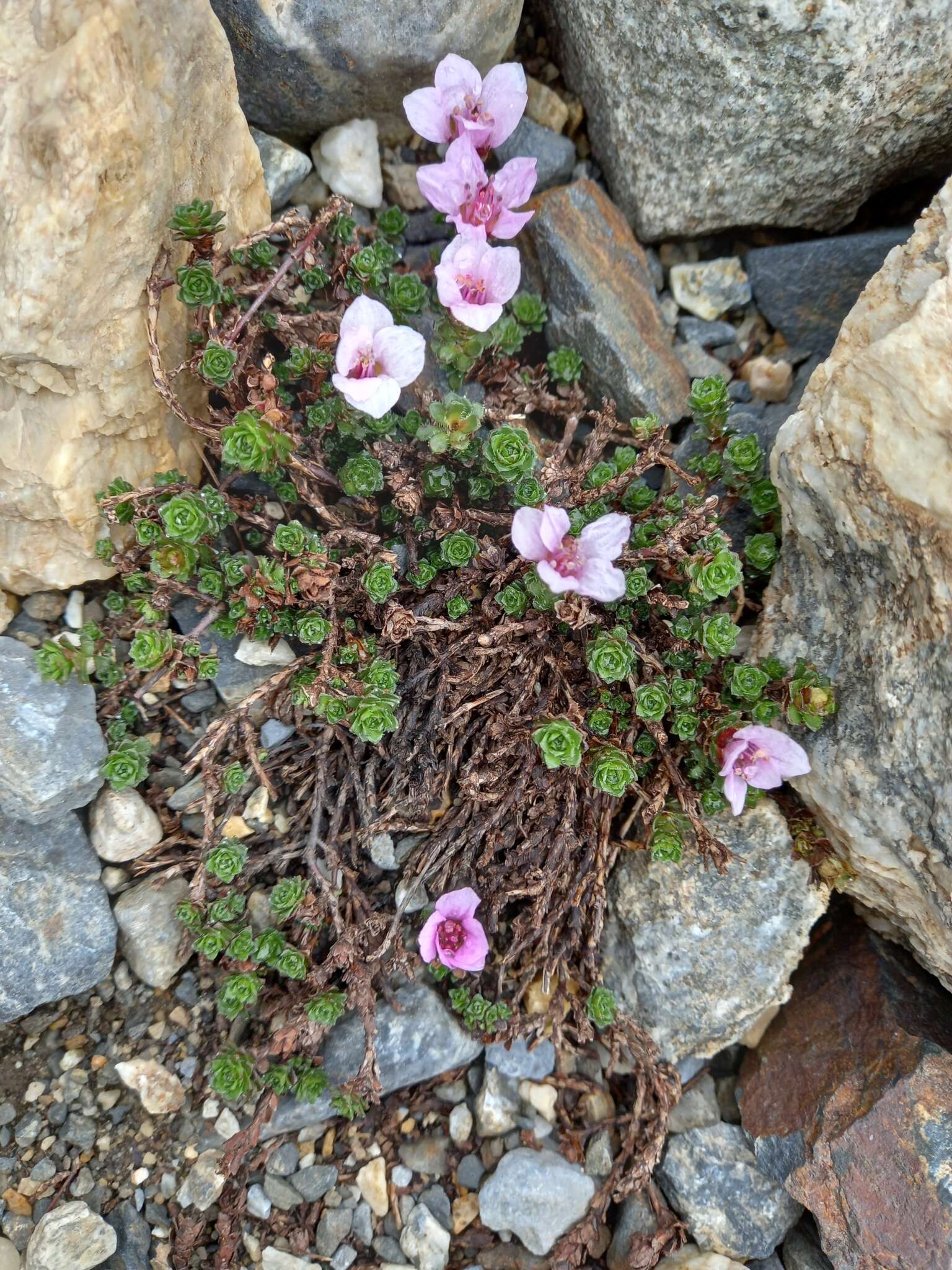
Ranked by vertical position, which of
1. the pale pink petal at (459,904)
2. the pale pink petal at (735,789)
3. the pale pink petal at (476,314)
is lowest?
the pale pink petal at (459,904)

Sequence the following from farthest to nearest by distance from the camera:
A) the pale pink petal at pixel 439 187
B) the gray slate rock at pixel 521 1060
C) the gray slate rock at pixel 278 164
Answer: the gray slate rock at pixel 278 164, the gray slate rock at pixel 521 1060, the pale pink petal at pixel 439 187

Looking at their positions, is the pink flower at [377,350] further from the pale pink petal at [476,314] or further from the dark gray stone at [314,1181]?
the dark gray stone at [314,1181]

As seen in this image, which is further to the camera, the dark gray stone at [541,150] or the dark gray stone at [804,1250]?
the dark gray stone at [541,150]

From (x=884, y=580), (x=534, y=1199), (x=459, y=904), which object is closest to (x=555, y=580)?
(x=884, y=580)

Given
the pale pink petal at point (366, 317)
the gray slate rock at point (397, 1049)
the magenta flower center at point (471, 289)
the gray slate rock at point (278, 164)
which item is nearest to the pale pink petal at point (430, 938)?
the gray slate rock at point (397, 1049)

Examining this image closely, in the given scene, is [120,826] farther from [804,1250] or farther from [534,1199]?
[804,1250]

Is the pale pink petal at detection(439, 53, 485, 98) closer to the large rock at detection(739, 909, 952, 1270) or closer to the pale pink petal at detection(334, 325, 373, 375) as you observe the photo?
the pale pink petal at detection(334, 325, 373, 375)

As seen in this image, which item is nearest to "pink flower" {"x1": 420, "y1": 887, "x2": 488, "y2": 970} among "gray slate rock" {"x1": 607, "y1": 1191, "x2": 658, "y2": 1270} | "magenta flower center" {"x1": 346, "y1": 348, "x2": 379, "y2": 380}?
"gray slate rock" {"x1": 607, "y1": 1191, "x2": 658, "y2": 1270}
